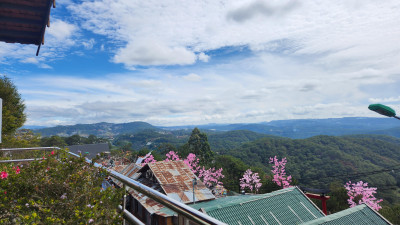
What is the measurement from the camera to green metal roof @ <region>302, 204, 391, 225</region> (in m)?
8.45

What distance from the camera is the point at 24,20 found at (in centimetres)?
286

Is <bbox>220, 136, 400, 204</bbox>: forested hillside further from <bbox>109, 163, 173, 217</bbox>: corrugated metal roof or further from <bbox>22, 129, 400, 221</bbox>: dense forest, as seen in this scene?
<bbox>109, 163, 173, 217</bbox>: corrugated metal roof

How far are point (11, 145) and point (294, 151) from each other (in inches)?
2757

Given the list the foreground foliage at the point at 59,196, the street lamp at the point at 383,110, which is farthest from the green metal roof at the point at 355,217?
the foreground foliage at the point at 59,196

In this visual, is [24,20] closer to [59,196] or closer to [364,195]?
[59,196]

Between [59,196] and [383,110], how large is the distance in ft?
17.4

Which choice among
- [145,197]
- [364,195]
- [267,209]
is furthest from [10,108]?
[364,195]

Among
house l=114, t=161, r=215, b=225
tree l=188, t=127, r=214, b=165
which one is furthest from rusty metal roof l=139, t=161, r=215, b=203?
tree l=188, t=127, r=214, b=165

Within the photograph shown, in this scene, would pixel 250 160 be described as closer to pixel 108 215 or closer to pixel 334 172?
pixel 334 172

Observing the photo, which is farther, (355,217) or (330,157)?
(330,157)

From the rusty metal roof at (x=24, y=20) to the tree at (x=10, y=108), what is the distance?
53.5 feet

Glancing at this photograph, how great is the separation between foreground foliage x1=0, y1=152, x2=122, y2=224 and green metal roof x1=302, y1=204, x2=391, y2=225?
876 cm

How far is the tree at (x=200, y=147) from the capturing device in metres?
34.6

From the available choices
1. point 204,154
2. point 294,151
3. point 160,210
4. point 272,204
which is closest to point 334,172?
point 294,151
